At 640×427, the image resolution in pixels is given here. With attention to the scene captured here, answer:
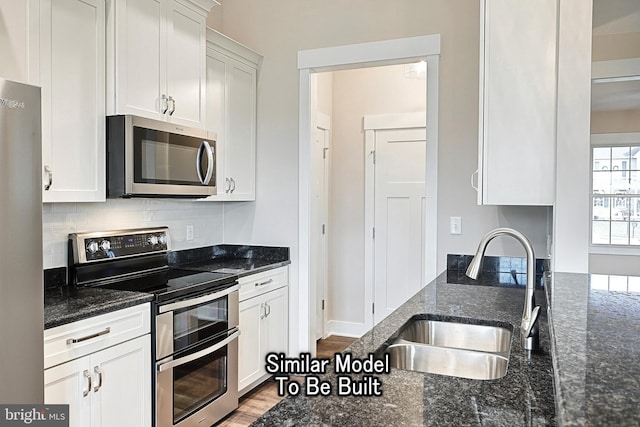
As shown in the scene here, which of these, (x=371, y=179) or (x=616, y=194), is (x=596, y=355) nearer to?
(x=616, y=194)

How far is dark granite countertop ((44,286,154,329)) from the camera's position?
184 centimetres

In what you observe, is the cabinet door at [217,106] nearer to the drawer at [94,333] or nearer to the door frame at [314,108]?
the door frame at [314,108]

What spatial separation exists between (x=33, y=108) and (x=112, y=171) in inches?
29.4

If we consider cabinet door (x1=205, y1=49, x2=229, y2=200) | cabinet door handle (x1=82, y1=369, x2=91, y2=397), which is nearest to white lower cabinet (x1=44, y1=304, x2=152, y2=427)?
cabinet door handle (x1=82, y1=369, x2=91, y2=397)

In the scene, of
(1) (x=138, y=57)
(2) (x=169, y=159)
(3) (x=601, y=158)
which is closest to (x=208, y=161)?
(2) (x=169, y=159)

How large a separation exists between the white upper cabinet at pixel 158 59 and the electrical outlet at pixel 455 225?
1.70 metres

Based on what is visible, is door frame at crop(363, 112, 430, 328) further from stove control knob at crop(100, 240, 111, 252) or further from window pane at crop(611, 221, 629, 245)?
stove control knob at crop(100, 240, 111, 252)

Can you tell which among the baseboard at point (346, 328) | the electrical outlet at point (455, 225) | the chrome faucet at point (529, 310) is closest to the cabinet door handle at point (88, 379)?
the chrome faucet at point (529, 310)

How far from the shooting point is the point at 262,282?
3.25 m

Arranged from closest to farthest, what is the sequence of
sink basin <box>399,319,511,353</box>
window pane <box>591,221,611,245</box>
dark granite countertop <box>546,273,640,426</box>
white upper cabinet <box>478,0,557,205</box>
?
dark granite countertop <box>546,273,640,426</box> < sink basin <box>399,319,511,353</box> < white upper cabinet <box>478,0,557,205</box> < window pane <box>591,221,611,245</box>

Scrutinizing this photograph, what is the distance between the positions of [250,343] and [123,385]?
1118 mm

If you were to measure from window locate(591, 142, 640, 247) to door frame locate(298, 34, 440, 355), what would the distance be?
146 cm

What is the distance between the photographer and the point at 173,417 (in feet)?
7.92

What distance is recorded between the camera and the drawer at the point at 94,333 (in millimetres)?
1799
